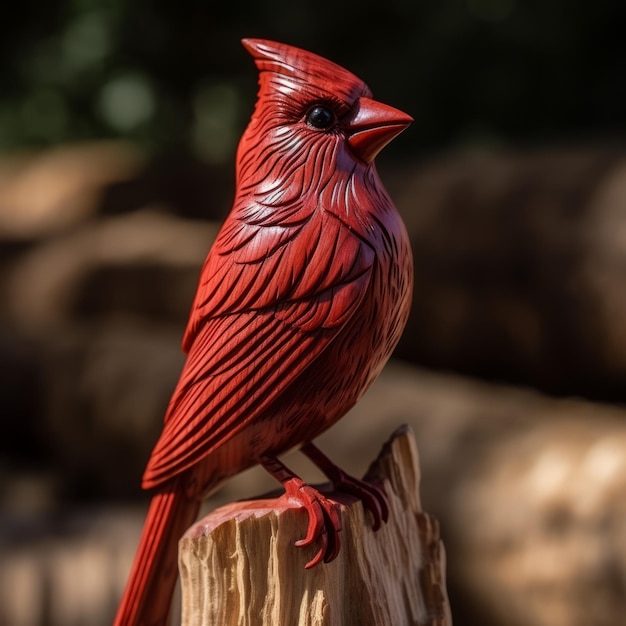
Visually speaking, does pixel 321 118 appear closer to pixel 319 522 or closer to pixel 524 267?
pixel 319 522

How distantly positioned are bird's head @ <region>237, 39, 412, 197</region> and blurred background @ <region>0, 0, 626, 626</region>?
3.96ft

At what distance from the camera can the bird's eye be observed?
1.07 metres

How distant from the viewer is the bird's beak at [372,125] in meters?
1.05

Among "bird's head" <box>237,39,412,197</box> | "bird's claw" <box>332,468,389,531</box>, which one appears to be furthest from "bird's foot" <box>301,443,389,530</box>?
"bird's head" <box>237,39,412,197</box>

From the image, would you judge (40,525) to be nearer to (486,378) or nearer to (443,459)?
(443,459)

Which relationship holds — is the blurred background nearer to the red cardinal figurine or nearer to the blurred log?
the blurred log

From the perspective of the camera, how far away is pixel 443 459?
7.42 feet

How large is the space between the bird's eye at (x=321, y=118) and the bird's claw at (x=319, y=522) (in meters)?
0.42

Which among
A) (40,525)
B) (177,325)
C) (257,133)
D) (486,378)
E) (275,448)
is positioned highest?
(257,133)

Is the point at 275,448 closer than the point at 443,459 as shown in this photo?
Yes

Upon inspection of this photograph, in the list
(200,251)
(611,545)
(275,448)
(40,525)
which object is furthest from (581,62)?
(275,448)

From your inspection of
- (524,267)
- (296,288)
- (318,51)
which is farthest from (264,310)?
(318,51)

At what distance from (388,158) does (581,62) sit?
2.66ft

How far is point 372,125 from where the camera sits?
1063 millimetres
